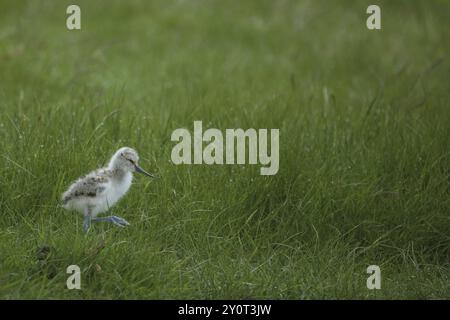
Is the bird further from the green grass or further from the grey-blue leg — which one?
the green grass

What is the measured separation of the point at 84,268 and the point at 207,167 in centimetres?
170

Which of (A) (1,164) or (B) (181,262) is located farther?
(A) (1,164)

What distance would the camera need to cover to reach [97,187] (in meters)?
5.50

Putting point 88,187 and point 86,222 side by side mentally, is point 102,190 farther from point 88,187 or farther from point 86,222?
point 86,222

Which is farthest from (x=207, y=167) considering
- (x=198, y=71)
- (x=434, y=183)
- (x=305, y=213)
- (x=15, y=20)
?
(x=15, y=20)

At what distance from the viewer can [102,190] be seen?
218 inches

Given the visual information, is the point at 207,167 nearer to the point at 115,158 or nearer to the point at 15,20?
the point at 115,158

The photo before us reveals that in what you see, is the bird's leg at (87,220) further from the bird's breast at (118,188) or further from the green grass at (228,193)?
the bird's breast at (118,188)

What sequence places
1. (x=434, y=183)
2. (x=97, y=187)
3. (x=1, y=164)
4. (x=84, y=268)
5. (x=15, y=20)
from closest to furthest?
(x=84, y=268) → (x=97, y=187) → (x=1, y=164) → (x=434, y=183) → (x=15, y=20)

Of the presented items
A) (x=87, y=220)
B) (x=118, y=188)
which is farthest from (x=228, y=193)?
(x=87, y=220)

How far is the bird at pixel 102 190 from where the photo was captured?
5496mm

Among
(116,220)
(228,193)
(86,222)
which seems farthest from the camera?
(228,193)

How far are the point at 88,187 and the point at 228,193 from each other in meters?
1.18

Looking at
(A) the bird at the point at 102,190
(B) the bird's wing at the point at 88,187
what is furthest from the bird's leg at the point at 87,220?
(B) the bird's wing at the point at 88,187
